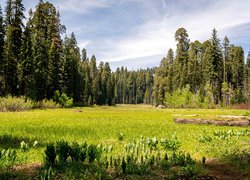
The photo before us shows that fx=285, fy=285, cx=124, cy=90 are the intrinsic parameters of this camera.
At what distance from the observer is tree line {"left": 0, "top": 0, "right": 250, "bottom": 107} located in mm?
46969

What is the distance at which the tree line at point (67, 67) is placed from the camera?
46969mm

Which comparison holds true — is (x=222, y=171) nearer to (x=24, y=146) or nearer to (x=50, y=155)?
(x=50, y=155)

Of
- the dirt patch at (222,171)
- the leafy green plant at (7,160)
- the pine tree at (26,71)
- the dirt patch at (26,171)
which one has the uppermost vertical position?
the pine tree at (26,71)

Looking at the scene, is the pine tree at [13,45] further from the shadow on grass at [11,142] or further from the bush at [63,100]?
the shadow on grass at [11,142]

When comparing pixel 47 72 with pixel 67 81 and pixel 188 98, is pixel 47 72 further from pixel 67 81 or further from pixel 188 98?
pixel 188 98

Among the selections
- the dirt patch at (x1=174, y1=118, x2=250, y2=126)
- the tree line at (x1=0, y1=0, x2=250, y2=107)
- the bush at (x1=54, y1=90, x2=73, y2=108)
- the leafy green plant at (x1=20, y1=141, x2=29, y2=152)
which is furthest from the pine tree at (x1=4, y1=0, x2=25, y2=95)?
the leafy green plant at (x1=20, y1=141, x2=29, y2=152)

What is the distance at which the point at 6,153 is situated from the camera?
20.3 ft

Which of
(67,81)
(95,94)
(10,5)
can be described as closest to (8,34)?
(10,5)

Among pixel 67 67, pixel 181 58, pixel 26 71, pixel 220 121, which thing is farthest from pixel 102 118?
pixel 181 58

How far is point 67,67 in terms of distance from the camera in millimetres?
68812

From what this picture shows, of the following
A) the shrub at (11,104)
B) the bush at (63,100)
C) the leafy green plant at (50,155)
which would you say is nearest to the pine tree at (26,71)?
the bush at (63,100)

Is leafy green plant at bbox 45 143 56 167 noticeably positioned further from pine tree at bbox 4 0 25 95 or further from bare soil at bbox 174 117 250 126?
pine tree at bbox 4 0 25 95

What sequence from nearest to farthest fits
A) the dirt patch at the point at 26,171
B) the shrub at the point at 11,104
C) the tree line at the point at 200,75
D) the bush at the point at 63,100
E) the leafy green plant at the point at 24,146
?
A: the dirt patch at the point at 26,171 → the leafy green plant at the point at 24,146 → the shrub at the point at 11,104 → the bush at the point at 63,100 → the tree line at the point at 200,75

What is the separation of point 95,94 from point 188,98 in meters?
54.2
